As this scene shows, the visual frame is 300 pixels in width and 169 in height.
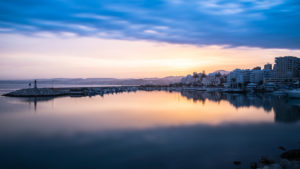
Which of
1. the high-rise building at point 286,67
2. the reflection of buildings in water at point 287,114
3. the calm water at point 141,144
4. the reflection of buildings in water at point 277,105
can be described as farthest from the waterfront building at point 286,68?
the calm water at point 141,144

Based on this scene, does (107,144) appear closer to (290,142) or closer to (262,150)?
Result: (262,150)

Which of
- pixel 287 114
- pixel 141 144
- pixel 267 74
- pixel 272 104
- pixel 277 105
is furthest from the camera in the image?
pixel 267 74

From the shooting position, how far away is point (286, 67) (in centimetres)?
8600

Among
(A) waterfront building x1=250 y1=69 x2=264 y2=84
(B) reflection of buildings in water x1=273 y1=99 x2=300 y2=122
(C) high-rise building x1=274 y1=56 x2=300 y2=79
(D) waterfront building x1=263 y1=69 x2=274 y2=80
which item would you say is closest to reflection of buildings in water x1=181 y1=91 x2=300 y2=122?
(B) reflection of buildings in water x1=273 y1=99 x2=300 y2=122

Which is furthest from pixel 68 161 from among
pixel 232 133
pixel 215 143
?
pixel 232 133

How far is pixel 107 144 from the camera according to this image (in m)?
11.0

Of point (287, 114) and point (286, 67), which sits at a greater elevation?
point (286, 67)

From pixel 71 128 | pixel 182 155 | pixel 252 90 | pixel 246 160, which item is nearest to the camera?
pixel 246 160

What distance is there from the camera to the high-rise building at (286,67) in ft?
280

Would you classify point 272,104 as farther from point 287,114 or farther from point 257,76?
point 257,76

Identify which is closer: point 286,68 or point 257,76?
point 286,68

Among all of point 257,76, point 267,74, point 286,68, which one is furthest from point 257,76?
point 286,68

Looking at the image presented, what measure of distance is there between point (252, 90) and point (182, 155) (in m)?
61.3

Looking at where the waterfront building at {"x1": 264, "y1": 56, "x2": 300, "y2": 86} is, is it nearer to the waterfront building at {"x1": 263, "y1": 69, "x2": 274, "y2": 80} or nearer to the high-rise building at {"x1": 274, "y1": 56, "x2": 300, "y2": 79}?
the high-rise building at {"x1": 274, "y1": 56, "x2": 300, "y2": 79}
